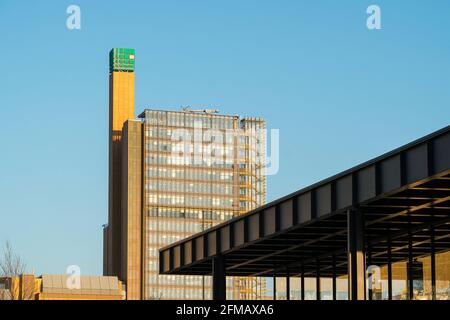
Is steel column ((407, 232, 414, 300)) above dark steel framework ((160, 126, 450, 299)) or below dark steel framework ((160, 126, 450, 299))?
below

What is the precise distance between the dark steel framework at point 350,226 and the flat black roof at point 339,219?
36 millimetres

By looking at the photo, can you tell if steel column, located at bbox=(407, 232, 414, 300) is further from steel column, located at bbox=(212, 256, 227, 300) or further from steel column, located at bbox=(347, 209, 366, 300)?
steel column, located at bbox=(212, 256, 227, 300)

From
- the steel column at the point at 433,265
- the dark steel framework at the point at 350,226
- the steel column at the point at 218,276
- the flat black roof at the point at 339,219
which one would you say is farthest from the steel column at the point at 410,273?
the steel column at the point at 218,276

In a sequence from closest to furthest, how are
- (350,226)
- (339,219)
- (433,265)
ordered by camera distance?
(350,226) → (339,219) → (433,265)

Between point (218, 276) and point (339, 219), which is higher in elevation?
point (339, 219)

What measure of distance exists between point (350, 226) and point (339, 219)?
11.2 ft

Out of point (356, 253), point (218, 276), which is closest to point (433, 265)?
point (356, 253)

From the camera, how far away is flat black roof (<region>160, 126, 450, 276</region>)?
39.9 metres

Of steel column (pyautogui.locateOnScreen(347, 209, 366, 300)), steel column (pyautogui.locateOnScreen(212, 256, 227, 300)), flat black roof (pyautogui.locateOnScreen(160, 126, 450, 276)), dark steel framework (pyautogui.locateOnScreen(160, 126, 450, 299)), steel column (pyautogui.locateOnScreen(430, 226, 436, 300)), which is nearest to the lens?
flat black roof (pyautogui.locateOnScreen(160, 126, 450, 276))

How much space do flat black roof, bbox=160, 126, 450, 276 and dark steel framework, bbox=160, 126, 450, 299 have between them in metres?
0.04

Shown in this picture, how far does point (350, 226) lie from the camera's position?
1763 inches

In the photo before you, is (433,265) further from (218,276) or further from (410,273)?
(218,276)

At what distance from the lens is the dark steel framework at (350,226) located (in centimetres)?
4022

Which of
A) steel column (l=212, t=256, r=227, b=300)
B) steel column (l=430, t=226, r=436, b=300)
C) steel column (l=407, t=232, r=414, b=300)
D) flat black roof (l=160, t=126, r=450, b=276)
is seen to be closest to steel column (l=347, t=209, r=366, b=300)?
flat black roof (l=160, t=126, r=450, b=276)
